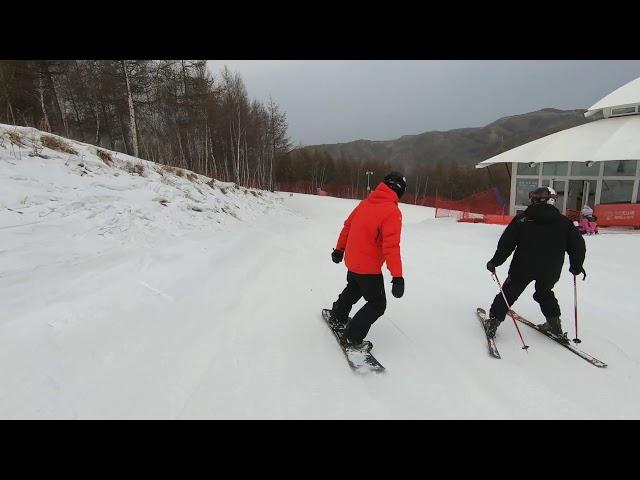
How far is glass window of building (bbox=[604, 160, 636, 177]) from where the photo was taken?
11.6 metres

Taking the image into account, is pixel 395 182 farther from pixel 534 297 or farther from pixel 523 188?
pixel 523 188

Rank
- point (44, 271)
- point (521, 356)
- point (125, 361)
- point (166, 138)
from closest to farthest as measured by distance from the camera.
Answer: point (125, 361) → point (521, 356) → point (44, 271) → point (166, 138)

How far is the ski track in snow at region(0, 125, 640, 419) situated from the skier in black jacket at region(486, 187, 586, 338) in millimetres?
468

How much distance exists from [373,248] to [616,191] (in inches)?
588

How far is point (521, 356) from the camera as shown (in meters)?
2.92

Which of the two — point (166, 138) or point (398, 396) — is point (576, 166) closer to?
point (398, 396)

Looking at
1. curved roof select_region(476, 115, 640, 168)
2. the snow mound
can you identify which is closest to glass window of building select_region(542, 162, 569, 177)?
curved roof select_region(476, 115, 640, 168)

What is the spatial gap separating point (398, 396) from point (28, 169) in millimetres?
6393

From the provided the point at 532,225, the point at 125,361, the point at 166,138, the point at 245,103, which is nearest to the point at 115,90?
the point at 166,138

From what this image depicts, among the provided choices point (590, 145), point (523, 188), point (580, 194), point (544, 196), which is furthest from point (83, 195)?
point (580, 194)

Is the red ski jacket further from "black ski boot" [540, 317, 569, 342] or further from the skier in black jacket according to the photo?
"black ski boot" [540, 317, 569, 342]

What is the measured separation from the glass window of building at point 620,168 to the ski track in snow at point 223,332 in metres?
8.70

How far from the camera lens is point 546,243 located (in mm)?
2980
